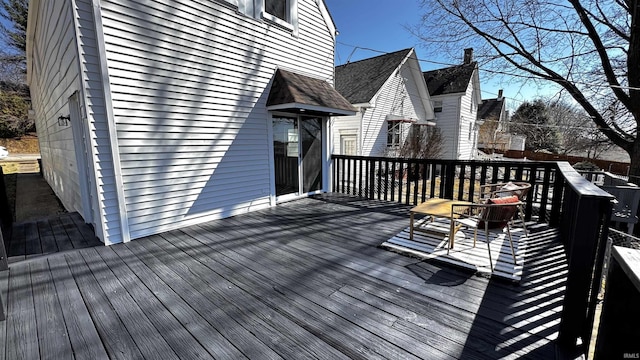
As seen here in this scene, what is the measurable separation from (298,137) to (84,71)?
3566 mm

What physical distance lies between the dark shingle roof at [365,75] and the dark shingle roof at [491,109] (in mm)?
17812

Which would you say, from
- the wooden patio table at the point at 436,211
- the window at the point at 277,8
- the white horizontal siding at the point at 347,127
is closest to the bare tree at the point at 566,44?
the white horizontal siding at the point at 347,127

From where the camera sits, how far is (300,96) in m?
4.84

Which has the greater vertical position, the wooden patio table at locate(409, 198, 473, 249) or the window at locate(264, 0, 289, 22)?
the window at locate(264, 0, 289, 22)

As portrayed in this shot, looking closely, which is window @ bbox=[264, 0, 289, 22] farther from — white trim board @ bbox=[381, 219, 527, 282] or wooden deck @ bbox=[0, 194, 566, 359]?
white trim board @ bbox=[381, 219, 527, 282]

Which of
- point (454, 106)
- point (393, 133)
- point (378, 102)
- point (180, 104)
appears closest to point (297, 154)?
point (180, 104)

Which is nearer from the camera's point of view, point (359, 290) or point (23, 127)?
point (359, 290)

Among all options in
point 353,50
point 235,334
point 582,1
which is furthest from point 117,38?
point 582,1

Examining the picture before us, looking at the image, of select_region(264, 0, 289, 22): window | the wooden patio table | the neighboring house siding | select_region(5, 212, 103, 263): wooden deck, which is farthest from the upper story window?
select_region(5, 212, 103, 263): wooden deck

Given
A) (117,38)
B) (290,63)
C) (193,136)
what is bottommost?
(193,136)

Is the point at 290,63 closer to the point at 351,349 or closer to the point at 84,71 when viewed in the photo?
the point at 84,71

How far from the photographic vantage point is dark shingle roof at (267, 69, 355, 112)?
4.79 meters

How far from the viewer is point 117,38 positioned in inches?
131

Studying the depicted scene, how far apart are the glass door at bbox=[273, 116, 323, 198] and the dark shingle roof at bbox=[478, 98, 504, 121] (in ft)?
79.7
